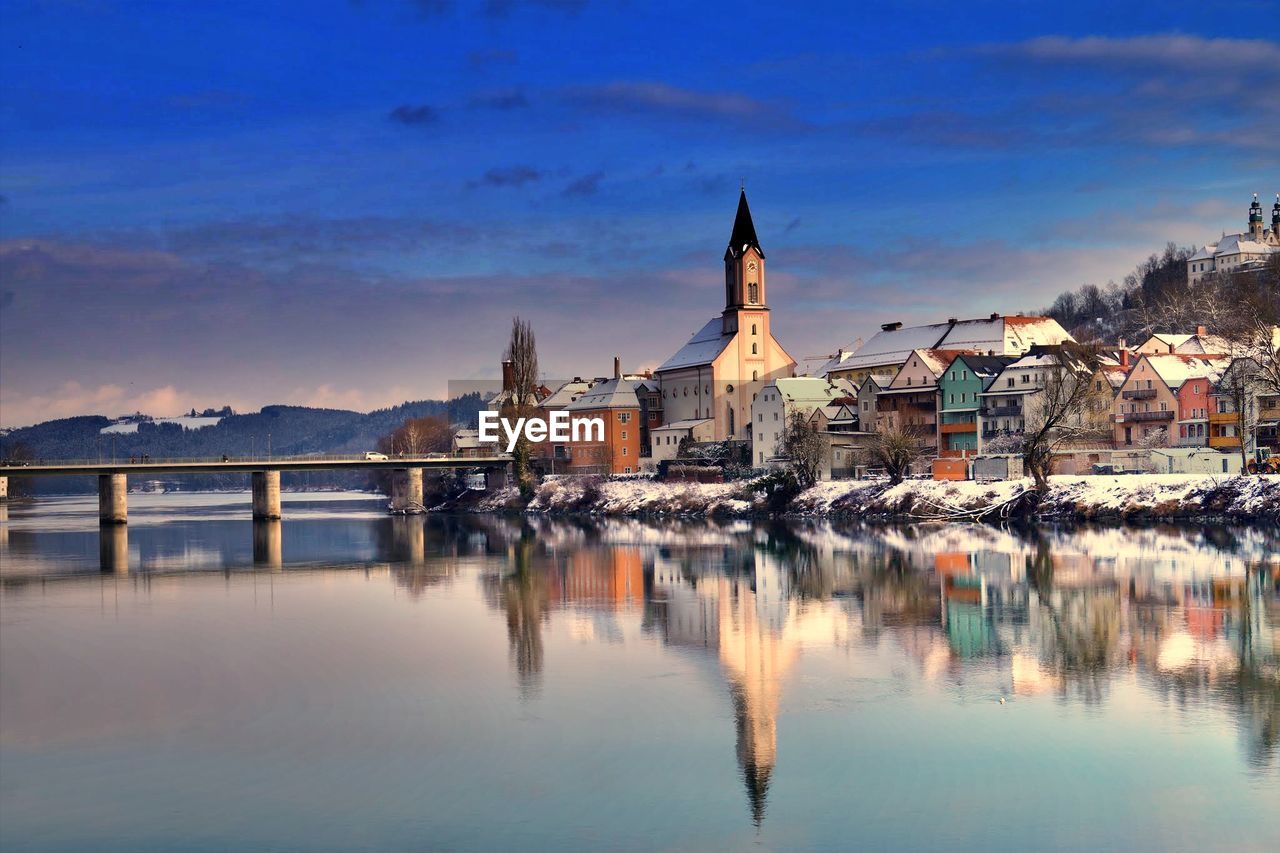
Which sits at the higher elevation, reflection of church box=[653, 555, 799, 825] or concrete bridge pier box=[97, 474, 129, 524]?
concrete bridge pier box=[97, 474, 129, 524]

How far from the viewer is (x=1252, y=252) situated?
562 ft

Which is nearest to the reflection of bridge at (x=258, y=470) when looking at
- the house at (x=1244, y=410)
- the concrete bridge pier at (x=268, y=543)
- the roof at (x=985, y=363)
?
the concrete bridge pier at (x=268, y=543)

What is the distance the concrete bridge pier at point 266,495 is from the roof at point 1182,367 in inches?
2331

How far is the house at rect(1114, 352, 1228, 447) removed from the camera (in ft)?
273

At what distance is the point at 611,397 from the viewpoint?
122 metres

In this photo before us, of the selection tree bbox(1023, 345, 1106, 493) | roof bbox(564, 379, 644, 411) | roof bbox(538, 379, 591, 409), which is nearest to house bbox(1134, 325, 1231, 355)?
tree bbox(1023, 345, 1106, 493)

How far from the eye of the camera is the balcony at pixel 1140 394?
85.8 metres

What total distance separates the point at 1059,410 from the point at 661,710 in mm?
57391

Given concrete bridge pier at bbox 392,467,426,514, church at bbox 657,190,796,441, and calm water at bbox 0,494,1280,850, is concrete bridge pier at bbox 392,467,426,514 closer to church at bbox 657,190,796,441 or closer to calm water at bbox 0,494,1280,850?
church at bbox 657,190,796,441

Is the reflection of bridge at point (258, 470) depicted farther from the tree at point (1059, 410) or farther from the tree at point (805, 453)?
the tree at point (1059, 410)

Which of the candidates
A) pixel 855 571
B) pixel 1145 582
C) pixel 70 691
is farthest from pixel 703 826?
pixel 855 571

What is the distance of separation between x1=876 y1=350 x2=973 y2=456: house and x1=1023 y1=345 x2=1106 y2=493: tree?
1028cm

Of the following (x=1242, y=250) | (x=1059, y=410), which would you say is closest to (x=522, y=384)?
(x=1059, y=410)

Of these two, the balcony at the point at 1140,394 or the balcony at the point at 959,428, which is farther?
the balcony at the point at 959,428
